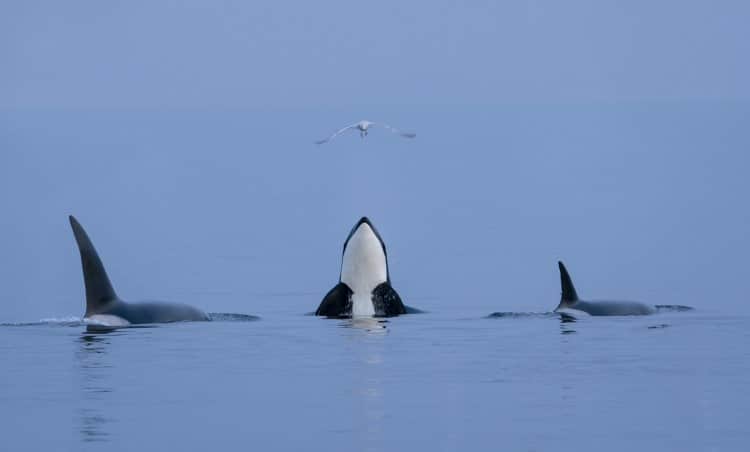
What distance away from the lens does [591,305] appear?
38781mm

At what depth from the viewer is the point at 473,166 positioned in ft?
552

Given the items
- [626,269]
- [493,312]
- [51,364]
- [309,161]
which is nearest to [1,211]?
[626,269]

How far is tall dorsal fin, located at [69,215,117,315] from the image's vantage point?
35.7 metres

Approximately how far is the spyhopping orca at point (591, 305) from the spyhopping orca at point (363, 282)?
9.04 ft

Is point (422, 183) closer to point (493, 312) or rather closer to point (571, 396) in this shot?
point (493, 312)

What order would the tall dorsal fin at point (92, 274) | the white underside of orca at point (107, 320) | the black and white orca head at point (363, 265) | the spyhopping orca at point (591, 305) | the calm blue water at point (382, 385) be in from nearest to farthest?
the calm blue water at point (382, 385), the tall dorsal fin at point (92, 274), the white underside of orca at point (107, 320), the spyhopping orca at point (591, 305), the black and white orca head at point (363, 265)

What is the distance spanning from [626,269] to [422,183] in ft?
265

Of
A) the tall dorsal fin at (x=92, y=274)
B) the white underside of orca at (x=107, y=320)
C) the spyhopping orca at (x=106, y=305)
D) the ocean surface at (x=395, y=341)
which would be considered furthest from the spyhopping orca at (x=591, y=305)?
the tall dorsal fin at (x=92, y=274)

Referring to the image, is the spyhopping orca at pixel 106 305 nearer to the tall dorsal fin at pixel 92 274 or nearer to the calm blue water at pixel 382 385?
the tall dorsal fin at pixel 92 274

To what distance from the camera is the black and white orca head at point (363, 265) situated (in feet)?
128

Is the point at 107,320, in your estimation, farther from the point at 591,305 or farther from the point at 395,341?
the point at 591,305

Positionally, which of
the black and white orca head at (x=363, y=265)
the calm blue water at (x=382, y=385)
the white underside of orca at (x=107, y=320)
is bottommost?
the calm blue water at (x=382, y=385)

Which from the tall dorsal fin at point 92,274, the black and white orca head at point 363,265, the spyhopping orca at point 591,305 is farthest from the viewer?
the black and white orca head at point 363,265

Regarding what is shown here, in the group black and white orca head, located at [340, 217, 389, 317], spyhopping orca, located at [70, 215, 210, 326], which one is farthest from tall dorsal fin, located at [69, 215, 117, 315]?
black and white orca head, located at [340, 217, 389, 317]
